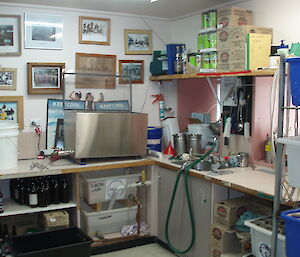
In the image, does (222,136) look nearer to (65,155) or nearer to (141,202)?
(141,202)

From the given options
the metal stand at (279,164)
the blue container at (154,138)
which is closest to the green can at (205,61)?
the blue container at (154,138)

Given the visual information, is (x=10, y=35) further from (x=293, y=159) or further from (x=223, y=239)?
(x=293, y=159)

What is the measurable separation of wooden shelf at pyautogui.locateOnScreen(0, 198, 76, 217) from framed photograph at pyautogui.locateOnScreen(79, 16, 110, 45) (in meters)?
1.72

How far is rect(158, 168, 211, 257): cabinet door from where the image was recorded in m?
3.10

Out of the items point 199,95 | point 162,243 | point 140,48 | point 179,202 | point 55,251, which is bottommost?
point 162,243

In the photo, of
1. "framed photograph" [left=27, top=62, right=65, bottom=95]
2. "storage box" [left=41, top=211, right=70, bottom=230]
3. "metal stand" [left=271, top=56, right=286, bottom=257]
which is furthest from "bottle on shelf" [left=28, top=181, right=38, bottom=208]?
"metal stand" [left=271, top=56, right=286, bottom=257]

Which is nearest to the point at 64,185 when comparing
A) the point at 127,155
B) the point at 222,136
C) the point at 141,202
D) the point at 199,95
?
the point at 127,155

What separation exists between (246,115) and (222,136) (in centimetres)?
35

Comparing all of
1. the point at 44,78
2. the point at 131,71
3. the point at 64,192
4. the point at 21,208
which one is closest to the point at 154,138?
the point at 131,71

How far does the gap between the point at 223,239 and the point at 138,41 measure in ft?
8.10

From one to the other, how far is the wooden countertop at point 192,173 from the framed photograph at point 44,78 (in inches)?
29.3

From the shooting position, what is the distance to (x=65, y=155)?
12.1ft

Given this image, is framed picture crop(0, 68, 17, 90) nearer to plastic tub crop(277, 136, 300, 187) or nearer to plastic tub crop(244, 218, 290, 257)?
plastic tub crop(244, 218, 290, 257)

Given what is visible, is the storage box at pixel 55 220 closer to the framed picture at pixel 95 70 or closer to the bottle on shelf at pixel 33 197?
the bottle on shelf at pixel 33 197
